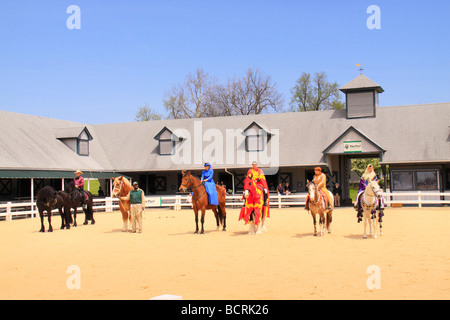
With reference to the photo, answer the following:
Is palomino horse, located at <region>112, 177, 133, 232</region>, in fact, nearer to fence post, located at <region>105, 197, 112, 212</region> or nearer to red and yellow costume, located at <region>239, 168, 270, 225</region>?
red and yellow costume, located at <region>239, 168, 270, 225</region>

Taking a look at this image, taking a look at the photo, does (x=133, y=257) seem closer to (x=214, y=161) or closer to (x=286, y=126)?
(x=214, y=161)

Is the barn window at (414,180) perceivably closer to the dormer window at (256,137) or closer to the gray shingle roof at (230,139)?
the gray shingle roof at (230,139)

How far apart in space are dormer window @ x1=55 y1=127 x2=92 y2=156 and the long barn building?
0.24 feet

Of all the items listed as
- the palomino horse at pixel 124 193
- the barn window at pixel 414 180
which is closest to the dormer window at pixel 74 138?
the palomino horse at pixel 124 193

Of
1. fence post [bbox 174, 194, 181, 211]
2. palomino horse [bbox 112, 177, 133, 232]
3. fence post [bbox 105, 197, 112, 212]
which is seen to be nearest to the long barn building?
fence post [bbox 105, 197, 112, 212]

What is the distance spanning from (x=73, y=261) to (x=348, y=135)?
914 inches

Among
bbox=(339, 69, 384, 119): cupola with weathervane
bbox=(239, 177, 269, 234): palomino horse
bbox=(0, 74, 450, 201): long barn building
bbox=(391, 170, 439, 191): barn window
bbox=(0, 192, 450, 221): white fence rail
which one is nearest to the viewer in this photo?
bbox=(239, 177, 269, 234): palomino horse

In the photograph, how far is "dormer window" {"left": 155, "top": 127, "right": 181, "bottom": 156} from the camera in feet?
115

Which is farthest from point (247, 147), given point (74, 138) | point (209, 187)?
point (209, 187)

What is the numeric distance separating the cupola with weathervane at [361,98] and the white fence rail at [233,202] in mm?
6692

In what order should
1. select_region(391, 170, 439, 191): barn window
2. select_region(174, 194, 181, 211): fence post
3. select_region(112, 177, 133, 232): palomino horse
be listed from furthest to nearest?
1. select_region(174, 194, 181, 211): fence post
2. select_region(391, 170, 439, 191): barn window
3. select_region(112, 177, 133, 232): palomino horse

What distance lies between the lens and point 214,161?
33094 mm
